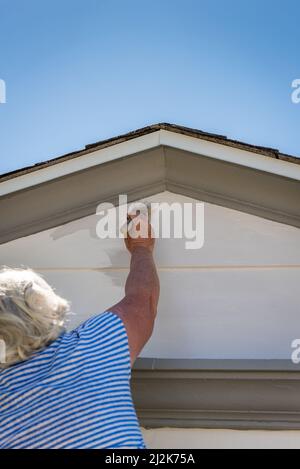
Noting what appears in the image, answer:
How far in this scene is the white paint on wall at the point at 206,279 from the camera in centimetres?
317

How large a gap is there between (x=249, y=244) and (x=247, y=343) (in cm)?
51

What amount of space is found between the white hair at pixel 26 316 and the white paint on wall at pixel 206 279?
1.08 metres

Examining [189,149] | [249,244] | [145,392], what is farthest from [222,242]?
[145,392]

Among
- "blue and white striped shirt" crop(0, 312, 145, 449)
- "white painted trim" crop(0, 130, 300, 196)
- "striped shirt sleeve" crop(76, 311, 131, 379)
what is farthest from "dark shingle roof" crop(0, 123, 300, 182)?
"blue and white striped shirt" crop(0, 312, 145, 449)

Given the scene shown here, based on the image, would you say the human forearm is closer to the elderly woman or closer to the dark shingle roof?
the elderly woman

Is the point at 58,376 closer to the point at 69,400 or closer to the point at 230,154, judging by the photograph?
the point at 69,400

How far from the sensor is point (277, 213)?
130 inches

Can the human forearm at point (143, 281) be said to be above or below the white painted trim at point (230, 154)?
below

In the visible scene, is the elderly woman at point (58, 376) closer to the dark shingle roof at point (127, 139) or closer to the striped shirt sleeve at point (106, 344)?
the striped shirt sleeve at point (106, 344)

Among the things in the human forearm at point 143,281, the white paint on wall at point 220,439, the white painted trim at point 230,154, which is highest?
the white painted trim at point 230,154

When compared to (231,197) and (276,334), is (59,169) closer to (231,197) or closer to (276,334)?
(231,197)

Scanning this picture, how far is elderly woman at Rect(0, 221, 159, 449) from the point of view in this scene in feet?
6.64

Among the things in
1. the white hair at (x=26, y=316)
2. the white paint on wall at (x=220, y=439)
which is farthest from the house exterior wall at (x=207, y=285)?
the white hair at (x=26, y=316)
